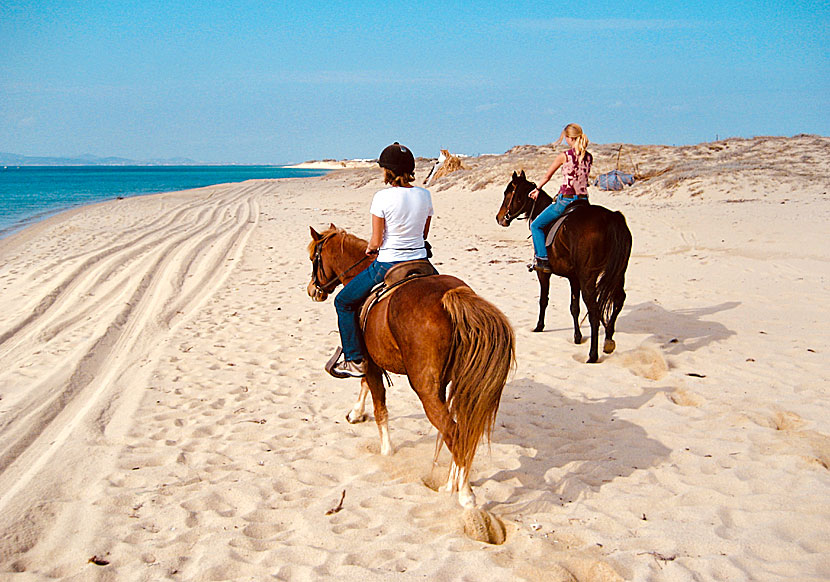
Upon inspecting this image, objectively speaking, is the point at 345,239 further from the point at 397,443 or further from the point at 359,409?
the point at 397,443

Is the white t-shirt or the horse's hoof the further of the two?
the horse's hoof

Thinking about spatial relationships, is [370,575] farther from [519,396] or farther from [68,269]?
[68,269]

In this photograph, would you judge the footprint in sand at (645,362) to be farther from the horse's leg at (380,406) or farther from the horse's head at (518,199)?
the horse's leg at (380,406)

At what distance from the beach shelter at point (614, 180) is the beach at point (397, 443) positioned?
524 inches

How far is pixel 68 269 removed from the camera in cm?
1341

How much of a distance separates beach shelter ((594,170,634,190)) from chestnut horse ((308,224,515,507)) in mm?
23029

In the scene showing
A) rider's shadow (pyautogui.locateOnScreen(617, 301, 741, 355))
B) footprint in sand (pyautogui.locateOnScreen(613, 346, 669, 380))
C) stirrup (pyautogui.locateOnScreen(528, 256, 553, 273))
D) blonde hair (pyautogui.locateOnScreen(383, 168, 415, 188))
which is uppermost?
blonde hair (pyautogui.locateOnScreen(383, 168, 415, 188))

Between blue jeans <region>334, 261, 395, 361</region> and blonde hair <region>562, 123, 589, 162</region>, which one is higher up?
blonde hair <region>562, 123, 589, 162</region>

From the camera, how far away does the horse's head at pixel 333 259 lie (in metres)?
5.14

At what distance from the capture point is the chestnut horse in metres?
3.64

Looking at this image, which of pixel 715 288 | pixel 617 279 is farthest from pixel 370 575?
pixel 715 288

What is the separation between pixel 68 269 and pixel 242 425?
34.0 feet

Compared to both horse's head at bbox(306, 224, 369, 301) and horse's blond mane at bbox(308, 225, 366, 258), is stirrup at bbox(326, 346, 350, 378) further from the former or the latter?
horse's blond mane at bbox(308, 225, 366, 258)

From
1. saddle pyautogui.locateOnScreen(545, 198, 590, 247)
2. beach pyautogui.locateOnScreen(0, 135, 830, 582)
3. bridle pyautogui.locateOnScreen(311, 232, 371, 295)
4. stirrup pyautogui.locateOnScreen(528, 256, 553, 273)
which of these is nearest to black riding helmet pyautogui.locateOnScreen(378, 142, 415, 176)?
bridle pyautogui.locateOnScreen(311, 232, 371, 295)
